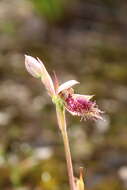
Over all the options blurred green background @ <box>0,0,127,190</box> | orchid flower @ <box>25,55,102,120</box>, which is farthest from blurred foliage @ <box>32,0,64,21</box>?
orchid flower @ <box>25,55,102,120</box>

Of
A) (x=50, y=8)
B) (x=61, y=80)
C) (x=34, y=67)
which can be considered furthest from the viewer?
(x=50, y=8)

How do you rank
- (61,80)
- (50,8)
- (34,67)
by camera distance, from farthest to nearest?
(50,8) < (61,80) < (34,67)

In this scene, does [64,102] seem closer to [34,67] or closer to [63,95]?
[63,95]

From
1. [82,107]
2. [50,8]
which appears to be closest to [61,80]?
[50,8]

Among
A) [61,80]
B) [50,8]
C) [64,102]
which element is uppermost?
[50,8]

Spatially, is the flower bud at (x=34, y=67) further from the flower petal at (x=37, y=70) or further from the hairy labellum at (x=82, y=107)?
the hairy labellum at (x=82, y=107)

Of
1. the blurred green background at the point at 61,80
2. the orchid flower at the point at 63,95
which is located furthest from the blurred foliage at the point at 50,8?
the orchid flower at the point at 63,95
